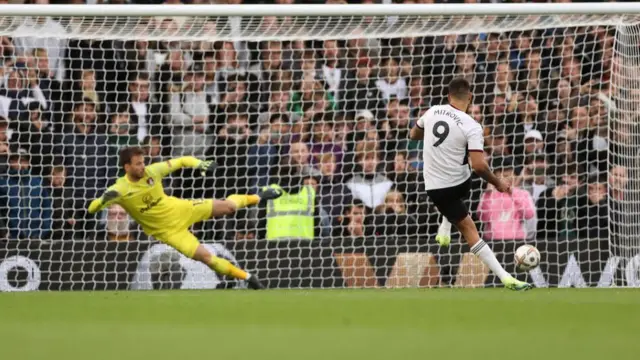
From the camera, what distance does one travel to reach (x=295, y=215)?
36.3 feet

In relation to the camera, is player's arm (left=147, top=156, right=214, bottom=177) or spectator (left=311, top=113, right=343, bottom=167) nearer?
player's arm (left=147, top=156, right=214, bottom=177)

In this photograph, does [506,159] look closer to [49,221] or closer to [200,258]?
[200,258]

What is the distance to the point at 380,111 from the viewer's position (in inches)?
458

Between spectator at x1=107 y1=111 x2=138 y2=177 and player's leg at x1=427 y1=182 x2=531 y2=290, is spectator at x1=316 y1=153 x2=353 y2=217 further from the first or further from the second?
player's leg at x1=427 y1=182 x2=531 y2=290

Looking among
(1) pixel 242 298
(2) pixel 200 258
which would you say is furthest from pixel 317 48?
(1) pixel 242 298

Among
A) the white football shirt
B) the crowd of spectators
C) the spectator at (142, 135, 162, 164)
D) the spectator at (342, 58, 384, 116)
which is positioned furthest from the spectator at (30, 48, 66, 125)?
the white football shirt

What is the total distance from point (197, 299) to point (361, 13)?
312cm

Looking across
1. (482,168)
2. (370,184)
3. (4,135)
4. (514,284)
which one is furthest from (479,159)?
(4,135)

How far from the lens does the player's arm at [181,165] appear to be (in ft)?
32.3

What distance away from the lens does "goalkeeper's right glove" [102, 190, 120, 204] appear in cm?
982

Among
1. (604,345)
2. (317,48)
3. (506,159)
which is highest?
(317,48)

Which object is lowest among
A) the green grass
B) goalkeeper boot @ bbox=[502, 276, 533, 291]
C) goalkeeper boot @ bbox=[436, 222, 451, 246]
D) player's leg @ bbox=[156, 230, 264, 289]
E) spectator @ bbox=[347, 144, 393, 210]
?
the green grass

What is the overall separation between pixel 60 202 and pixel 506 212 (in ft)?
15.3

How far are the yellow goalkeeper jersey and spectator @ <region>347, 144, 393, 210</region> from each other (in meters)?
1.85
